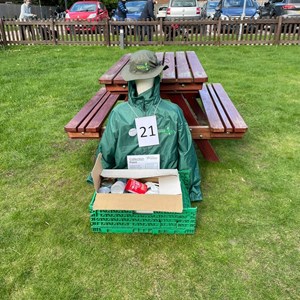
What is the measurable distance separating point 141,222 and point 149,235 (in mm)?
130

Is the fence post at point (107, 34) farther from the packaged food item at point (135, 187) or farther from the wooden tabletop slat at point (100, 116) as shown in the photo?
the packaged food item at point (135, 187)

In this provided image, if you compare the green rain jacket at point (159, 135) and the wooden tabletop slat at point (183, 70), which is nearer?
the green rain jacket at point (159, 135)

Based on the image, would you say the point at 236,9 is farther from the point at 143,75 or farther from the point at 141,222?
the point at 141,222

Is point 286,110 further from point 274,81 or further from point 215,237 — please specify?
point 215,237

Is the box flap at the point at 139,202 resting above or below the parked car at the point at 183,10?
below

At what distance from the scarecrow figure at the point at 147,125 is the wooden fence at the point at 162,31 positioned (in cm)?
870

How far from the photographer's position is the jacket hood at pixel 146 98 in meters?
2.74

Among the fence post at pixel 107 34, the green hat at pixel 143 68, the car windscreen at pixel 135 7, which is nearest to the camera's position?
the green hat at pixel 143 68

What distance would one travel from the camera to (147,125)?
2.76 m

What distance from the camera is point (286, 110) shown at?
5.25 m

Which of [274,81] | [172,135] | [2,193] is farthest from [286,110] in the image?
[2,193]

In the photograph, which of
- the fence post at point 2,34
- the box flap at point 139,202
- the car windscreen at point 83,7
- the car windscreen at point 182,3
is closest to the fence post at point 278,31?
the car windscreen at point 182,3

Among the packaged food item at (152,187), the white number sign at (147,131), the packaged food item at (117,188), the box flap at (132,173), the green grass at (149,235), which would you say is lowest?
the green grass at (149,235)

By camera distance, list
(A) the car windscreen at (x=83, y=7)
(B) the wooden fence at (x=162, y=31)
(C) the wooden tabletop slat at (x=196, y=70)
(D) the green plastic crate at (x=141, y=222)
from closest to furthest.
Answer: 1. (D) the green plastic crate at (x=141, y=222)
2. (C) the wooden tabletop slat at (x=196, y=70)
3. (B) the wooden fence at (x=162, y=31)
4. (A) the car windscreen at (x=83, y=7)
